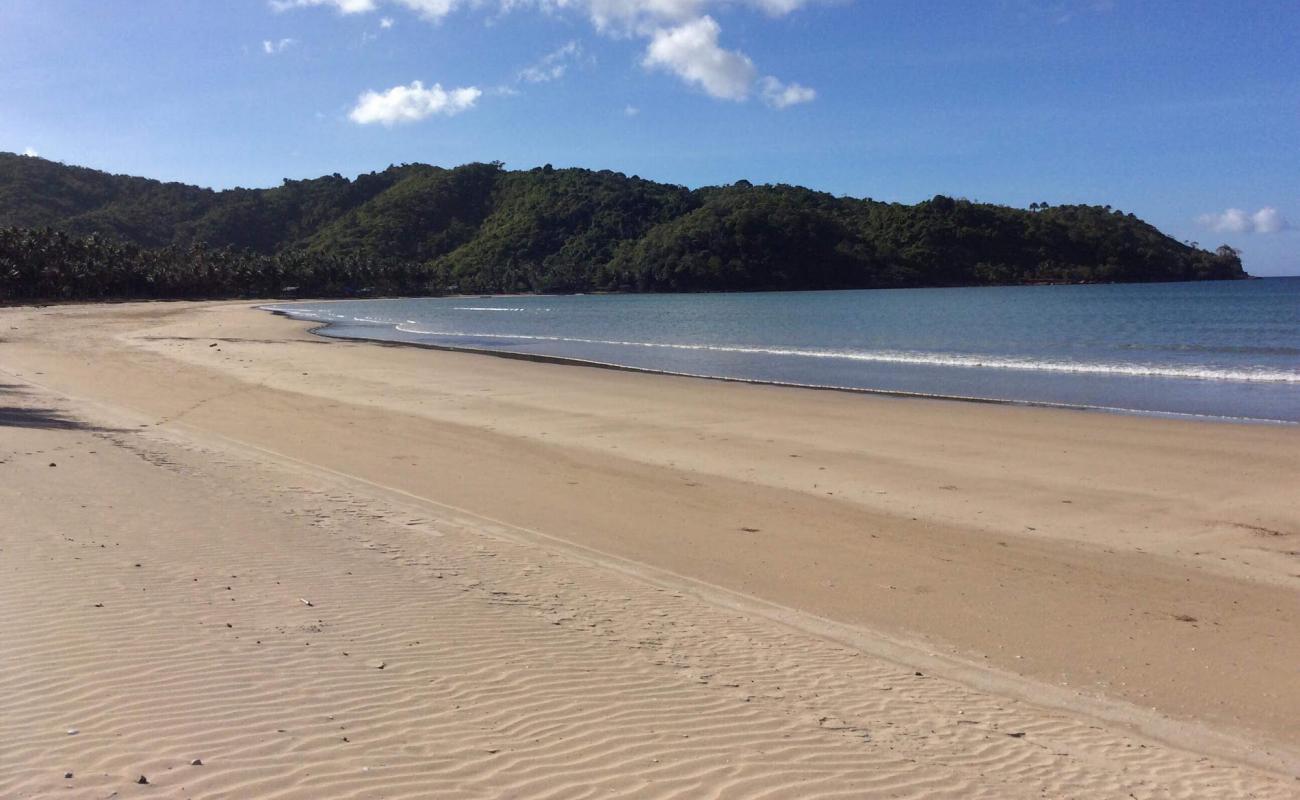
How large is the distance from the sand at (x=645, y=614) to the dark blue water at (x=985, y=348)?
6.86m

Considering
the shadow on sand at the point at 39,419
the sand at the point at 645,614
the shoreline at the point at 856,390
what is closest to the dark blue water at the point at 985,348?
the shoreline at the point at 856,390

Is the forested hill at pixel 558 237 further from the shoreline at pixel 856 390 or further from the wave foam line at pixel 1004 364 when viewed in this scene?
the wave foam line at pixel 1004 364

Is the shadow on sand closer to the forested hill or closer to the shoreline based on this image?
the shoreline

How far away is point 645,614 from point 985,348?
30115 mm

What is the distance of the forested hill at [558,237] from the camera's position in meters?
128

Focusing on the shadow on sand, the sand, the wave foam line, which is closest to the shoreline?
the sand

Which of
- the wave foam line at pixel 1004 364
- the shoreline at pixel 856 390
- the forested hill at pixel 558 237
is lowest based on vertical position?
the shoreline at pixel 856 390

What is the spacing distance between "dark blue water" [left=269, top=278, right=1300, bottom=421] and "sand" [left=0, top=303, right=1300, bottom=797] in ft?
22.5

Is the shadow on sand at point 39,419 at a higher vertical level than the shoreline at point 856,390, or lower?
lower

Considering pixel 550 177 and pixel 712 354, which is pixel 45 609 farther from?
pixel 550 177

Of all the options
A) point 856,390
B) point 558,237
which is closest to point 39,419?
point 856,390

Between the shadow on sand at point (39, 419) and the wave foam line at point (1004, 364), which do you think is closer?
the shadow on sand at point (39, 419)

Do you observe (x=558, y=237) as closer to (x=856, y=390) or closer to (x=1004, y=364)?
(x=1004, y=364)

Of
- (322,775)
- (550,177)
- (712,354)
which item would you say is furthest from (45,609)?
(550,177)
